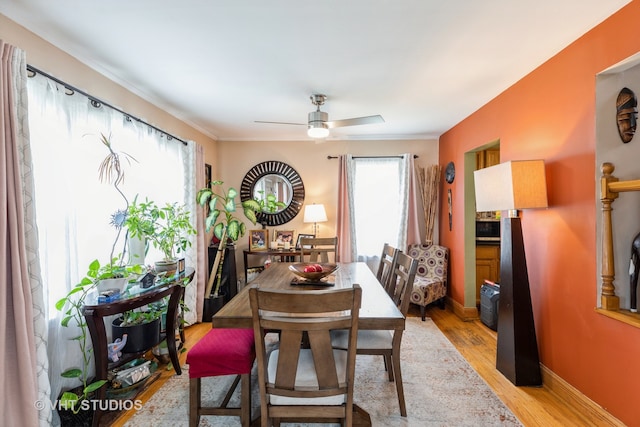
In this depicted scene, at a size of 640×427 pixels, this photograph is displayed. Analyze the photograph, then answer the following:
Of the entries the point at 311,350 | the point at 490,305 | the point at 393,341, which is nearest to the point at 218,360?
the point at 311,350

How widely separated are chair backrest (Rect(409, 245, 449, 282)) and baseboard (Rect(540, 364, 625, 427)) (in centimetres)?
180

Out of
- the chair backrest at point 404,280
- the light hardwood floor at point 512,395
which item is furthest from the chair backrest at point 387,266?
the light hardwood floor at point 512,395

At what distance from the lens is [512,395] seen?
2191mm

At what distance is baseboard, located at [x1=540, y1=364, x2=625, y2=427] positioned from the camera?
5.93ft

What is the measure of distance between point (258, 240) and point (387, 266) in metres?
2.16

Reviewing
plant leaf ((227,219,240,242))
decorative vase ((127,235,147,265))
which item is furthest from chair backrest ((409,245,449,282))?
decorative vase ((127,235,147,265))

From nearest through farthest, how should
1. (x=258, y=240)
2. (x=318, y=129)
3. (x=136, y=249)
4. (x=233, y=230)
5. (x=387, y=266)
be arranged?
(x=136, y=249) → (x=318, y=129) → (x=387, y=266) → (x=233, y=230) → (x=258, y=240)

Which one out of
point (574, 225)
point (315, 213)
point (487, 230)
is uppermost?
point (315, 213)

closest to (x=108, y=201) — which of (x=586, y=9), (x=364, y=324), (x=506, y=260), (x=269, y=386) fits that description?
(x=269, y=386)

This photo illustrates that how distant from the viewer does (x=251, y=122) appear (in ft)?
12.6

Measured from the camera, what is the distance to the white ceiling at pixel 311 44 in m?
1.67

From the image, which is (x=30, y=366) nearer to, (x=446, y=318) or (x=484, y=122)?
(x=446, y=318)

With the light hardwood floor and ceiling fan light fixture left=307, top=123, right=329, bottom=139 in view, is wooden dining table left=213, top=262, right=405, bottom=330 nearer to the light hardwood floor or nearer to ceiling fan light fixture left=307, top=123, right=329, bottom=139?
the light hardwood floor

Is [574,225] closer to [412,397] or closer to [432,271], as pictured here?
[412,397]
